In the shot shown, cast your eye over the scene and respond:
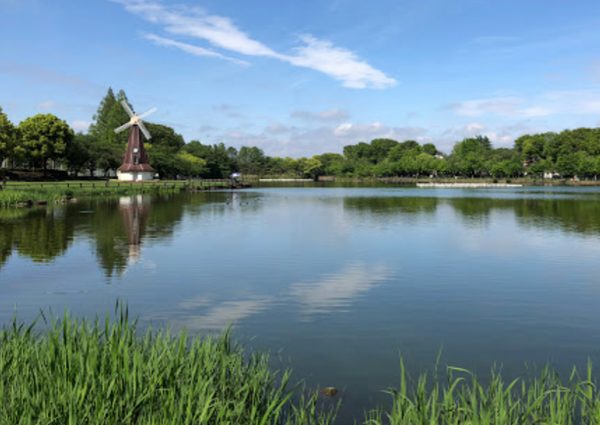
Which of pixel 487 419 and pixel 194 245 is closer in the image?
pixel 487 419

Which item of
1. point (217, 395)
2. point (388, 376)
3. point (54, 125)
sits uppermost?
point (54, 125)

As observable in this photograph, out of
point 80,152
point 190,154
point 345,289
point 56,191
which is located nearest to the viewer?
point 345,289

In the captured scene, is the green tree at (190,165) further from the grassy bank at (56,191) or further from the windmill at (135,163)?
the grassy bank at (56,191)

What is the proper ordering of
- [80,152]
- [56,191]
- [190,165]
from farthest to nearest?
[190,165]
[80,152]
[56,191]

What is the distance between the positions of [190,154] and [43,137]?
58.0m

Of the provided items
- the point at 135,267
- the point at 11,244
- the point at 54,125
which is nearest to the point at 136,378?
the point at 135,267

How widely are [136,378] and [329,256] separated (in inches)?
700

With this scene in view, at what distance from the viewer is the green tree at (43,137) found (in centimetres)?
9088

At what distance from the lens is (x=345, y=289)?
56.6 feet

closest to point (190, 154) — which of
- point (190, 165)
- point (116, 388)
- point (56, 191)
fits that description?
point (190, 165)

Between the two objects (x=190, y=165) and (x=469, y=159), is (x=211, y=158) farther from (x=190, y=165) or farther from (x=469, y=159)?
(x=469, y=159)

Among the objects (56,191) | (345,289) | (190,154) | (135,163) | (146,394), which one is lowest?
(345,289)

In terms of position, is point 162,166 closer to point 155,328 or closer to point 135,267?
point 135,267

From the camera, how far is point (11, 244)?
26.4 meters
